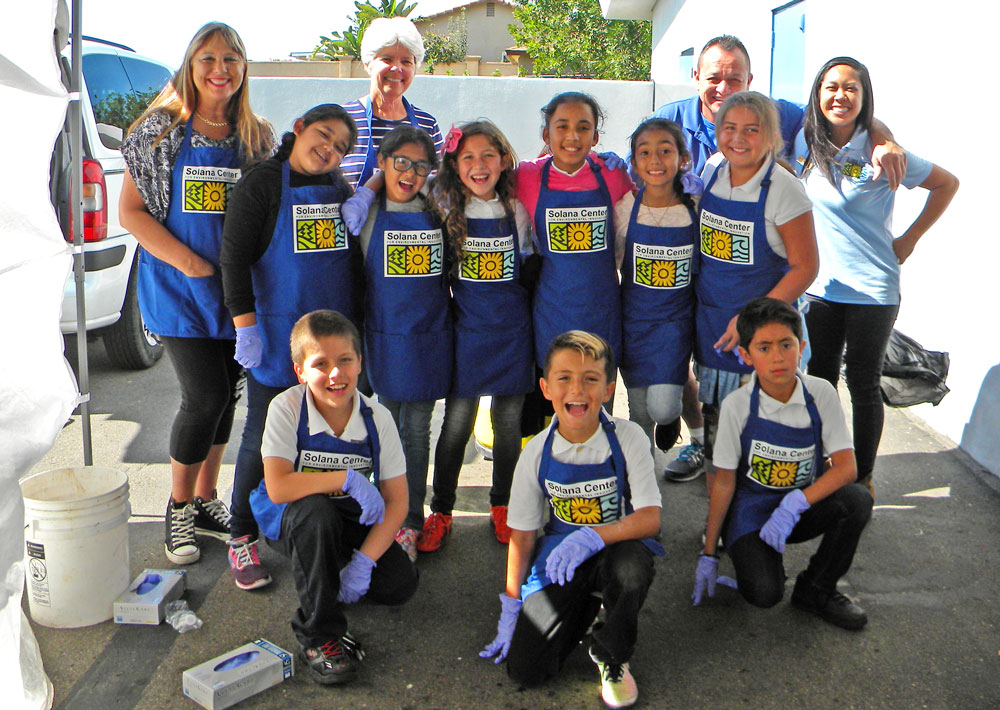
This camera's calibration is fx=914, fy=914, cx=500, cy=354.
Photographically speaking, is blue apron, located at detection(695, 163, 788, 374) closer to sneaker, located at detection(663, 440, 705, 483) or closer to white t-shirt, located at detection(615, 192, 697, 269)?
white t-shirt, located at detection(615, 192, 697, 269)

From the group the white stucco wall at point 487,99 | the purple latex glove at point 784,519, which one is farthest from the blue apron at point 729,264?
the white stucco wall at point 487,99

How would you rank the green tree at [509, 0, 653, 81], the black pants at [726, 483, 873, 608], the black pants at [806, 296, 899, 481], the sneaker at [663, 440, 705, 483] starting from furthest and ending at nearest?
the green tree at [509, 0, 653, 81], the sneaker at [663, 440, 705, 483], the black pants at [806, 296, 899, 481], the black pants at [726, 483, 873, 608]

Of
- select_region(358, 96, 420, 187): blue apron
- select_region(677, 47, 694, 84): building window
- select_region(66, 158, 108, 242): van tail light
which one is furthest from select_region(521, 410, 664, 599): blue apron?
select_region(677, 47, 694, 84): building window

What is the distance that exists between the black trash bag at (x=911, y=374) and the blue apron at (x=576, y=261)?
4.76 feet

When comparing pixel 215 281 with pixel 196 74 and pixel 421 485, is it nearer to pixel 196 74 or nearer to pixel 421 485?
pixel 196 74

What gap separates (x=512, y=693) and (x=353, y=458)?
2.76ft

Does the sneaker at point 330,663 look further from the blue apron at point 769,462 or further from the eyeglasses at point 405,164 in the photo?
the eyeglasses at point 405,164

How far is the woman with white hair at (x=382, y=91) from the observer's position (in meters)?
3.74

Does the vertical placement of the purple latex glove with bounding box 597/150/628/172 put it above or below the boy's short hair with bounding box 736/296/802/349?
above

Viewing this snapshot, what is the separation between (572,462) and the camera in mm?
2723

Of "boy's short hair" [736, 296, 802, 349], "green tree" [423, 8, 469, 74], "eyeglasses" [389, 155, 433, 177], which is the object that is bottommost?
"boy's short hair" [736, 296, 802, 349]

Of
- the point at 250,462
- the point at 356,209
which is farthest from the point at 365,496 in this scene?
the point at 356,209

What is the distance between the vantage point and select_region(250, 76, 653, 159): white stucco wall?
44.7ft

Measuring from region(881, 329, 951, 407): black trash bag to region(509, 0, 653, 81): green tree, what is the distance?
24090 mm
